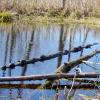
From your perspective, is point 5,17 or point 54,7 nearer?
point 5,17

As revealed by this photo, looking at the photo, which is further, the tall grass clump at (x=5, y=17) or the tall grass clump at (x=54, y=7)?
the tall grass clump at (x=54, y=7)

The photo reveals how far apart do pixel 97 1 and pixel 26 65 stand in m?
36.8

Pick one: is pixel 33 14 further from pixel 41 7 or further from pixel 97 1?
pixel 97 1

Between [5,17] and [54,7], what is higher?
[5,17]

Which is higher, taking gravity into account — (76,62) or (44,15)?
(76,62)

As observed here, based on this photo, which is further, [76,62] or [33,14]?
[33,14]

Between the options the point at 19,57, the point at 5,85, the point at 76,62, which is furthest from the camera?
the point at 19,57

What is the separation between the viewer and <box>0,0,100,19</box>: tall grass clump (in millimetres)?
37491

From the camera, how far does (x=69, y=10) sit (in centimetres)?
4066

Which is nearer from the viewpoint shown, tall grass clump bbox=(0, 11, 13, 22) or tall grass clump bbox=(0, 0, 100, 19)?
tall grass clump bbox=(0, 11, 13, 22)

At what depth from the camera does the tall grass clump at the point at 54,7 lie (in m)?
37.5

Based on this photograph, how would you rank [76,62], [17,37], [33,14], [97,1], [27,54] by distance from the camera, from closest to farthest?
[76,62] → [27,54] → [17,37] → [33,14] → [97,1]

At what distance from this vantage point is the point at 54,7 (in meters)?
40.8

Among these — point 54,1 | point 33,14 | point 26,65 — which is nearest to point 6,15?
point 33,14
